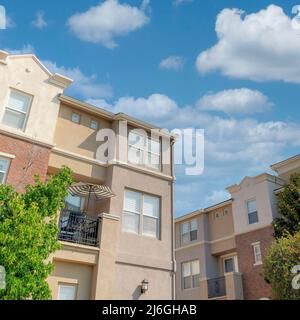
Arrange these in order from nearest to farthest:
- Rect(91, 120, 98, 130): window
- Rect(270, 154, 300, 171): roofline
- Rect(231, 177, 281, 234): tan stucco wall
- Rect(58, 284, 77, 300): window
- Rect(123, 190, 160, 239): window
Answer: Rect(58, 284, 77, 300): window < Rect(123, 190, 160, 239): window < Rect(91, 120, 98, 130): window < Rect(231, 177, 281, 234): tan stucco wall < Rect(270, 154, 300, 171): roofline

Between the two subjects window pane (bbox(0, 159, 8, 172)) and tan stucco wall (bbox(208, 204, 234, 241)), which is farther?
tan stucco wall (bbox(208, 204, 234, 241))

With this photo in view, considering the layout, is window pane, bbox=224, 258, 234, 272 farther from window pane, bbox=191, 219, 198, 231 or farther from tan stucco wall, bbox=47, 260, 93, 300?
tan stucco wall, bbox=47, 260, 93, 300

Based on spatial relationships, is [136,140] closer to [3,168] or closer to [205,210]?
[3,168]

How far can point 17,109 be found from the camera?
13078 mm

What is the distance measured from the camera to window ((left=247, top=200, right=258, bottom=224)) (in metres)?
21.1

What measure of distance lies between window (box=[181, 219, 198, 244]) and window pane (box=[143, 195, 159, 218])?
11.1 meters

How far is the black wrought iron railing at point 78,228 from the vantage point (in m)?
11.9

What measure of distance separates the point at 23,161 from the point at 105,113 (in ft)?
14.4

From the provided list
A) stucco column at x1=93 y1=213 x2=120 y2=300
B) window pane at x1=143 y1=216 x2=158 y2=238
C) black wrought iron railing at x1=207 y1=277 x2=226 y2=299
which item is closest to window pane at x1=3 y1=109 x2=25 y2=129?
stucco column at x1=93 y1=213 x2=120 y2=300

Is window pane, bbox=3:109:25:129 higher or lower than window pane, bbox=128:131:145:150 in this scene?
lower

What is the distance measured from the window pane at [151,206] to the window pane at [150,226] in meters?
0.22

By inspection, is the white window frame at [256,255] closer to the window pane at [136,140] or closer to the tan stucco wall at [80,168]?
the window pane at [136,140]

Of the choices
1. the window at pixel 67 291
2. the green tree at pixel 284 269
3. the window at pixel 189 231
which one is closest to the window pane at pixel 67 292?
the window at pixel 67 291

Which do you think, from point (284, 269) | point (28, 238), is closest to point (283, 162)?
point (284, 269)
